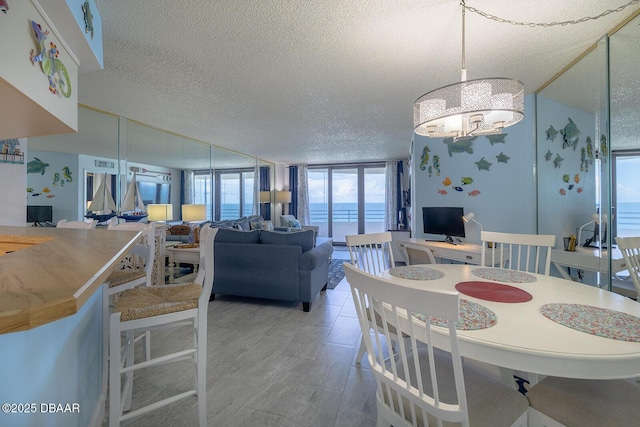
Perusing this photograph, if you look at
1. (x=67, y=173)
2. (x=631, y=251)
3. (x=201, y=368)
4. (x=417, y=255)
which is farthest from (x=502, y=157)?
(x=67, y=173)

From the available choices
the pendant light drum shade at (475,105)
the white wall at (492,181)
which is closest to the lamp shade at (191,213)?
the white wall at (492,181)

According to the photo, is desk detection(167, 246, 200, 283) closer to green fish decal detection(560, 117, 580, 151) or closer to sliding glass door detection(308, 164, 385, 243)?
green fish decal detection(560, 117, 580, 151)

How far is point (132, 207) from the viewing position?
369 cm

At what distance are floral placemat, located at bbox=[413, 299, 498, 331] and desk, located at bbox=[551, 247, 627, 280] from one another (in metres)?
1.68

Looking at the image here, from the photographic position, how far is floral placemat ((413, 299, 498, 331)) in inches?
38.4

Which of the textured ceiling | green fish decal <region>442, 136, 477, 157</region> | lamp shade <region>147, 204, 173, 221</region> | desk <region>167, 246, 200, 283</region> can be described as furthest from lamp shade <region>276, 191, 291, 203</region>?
green fish decal <region>442, 136, 477, 157</region>

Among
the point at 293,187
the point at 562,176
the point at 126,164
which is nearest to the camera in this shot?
the point at 562,176

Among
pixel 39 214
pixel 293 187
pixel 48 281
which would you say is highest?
pixel 293 187

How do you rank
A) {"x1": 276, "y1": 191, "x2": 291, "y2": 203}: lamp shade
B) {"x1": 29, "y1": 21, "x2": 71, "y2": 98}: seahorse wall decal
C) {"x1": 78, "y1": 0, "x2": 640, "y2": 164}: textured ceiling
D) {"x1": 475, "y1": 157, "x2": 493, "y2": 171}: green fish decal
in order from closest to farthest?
{"x1": 29, "y1": 21, "x2": 71, "y2": 98}: seahorse wall decal
{"x1": 78, "y1": 0, "x2": 640, "y2": 164}: textured ceiling
{"x1": 475, "y1": 157, "x2": 493, "y2": 171}: green fish decal
{"x1": 276, "y1": 191, "x2": 291, "y2": 203}: lamp shade

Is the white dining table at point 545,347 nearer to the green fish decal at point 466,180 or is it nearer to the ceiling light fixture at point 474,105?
the ceiling light fixture at point 474,105

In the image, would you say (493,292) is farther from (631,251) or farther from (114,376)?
(114,376)

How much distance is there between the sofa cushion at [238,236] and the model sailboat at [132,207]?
147 cm

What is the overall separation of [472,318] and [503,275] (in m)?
0.83

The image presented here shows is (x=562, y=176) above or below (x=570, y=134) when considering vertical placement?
below
